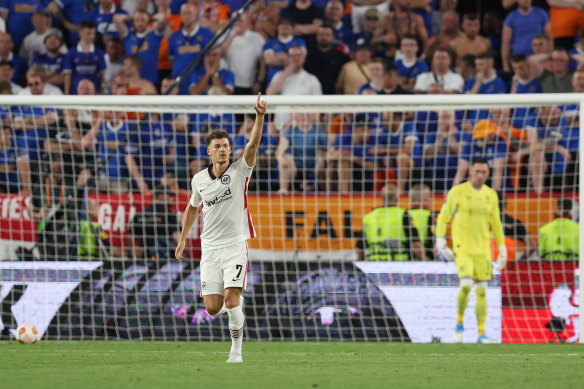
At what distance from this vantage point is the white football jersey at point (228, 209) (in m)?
8.46

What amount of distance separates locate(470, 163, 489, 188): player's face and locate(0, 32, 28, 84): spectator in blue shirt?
795cm

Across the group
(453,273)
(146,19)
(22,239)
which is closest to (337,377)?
(453,273)

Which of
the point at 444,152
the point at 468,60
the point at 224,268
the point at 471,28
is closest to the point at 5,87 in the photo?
the point at 444,152

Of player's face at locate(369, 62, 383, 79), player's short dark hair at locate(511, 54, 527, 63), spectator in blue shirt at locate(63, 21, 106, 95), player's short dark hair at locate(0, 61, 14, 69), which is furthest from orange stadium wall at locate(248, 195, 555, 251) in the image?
player's short dark hair at locate(0, 61, 14, 69)

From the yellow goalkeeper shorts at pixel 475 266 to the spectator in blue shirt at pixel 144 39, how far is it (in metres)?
6.36

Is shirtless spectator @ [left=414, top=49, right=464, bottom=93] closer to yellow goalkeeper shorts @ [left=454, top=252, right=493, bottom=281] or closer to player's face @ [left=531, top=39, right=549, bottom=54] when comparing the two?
player's face @ [left=531, top=39, right=549, bottom=54]

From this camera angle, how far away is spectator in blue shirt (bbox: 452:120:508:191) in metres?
13.9

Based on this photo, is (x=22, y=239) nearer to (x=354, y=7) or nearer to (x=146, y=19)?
(x=146, y=19)

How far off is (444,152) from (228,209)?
6310 mm

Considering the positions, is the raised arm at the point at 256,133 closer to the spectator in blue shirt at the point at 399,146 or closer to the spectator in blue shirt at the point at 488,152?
the spectator in blue shirt at the point at 399,146

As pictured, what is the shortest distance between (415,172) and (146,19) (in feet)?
18.4

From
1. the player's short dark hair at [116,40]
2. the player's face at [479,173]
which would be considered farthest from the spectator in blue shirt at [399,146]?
the player's short dark hair at [116,40]

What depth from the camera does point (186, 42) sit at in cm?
1602

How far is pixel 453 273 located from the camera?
12508 mm
